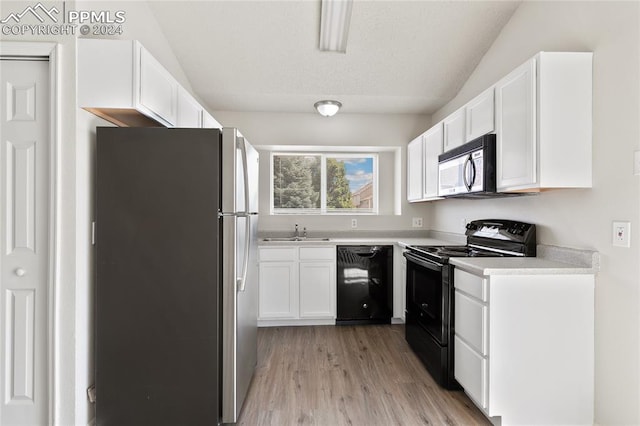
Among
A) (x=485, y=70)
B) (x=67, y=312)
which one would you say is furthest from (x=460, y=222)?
(x=67, y=312)

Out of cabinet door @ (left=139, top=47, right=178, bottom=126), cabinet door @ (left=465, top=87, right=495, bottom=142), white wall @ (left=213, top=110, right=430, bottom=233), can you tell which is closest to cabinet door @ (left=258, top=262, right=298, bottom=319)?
white wall @ (left=213, top=110, right=430, bottom=233)

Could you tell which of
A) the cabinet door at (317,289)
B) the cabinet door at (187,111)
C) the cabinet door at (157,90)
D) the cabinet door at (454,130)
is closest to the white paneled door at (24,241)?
the cabinet door at (157,90)

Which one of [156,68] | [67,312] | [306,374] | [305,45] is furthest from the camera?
[305,45]

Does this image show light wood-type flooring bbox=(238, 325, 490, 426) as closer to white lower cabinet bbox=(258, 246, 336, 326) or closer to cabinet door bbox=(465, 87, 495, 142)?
white lower cabinet bbox=(258, 246, 336, 326)

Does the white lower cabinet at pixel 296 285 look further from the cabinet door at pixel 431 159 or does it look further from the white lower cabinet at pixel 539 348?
the white lower cabinet at pixel 539 348

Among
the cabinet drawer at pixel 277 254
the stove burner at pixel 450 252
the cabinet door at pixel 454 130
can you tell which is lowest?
the cabinet drawer at pixel 277 254

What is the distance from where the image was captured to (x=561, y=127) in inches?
71.2

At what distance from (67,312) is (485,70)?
3.69 metres

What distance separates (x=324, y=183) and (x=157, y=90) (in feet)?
8.35

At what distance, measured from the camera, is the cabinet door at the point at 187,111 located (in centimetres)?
237

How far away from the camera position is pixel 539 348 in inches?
71.3

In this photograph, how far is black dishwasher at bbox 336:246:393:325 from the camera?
3.52m

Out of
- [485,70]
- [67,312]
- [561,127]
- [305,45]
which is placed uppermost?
[305,45]

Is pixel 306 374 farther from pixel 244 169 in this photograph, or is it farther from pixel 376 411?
pixel 244 169
